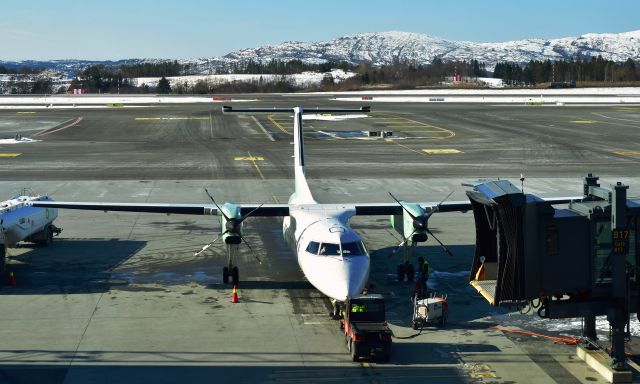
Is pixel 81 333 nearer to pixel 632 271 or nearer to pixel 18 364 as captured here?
pixel 18 364

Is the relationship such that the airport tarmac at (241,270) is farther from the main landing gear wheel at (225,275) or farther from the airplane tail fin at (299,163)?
the airplane tail fin at (299,163)

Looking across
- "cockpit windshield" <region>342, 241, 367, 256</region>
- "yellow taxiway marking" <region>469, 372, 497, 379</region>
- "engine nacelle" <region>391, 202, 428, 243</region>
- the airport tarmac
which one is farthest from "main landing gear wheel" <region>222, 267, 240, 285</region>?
"yellow taxiway marking" <region>469, 372, 497, 379</region>

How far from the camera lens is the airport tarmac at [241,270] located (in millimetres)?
20297

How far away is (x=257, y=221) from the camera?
40844mm

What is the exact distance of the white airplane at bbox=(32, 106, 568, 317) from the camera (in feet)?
75.7

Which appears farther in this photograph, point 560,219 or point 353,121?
point 353,121

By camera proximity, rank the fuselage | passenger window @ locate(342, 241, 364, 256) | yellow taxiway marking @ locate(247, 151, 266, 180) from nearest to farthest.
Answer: the fuselage → passenger window @ locate(342, 241, 364, 256) → yellow taxiway marking @ locate(247, 151, 266, 180)

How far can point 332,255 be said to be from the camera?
23672mm

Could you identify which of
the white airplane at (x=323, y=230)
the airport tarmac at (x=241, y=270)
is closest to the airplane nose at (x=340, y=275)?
the white airplane at (x=323, y=230)

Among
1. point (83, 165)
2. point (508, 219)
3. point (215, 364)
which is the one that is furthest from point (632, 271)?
point (83, 165)

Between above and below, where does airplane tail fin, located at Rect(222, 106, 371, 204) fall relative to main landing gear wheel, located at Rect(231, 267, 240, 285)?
above

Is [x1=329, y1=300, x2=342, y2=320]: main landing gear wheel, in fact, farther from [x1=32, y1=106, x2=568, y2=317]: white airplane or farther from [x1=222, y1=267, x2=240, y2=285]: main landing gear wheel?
[x1=222, y1=267, x2=240, y2=285]: main landing gear wheel

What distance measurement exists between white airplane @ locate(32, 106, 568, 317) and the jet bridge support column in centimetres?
692

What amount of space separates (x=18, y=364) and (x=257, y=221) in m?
21.4
